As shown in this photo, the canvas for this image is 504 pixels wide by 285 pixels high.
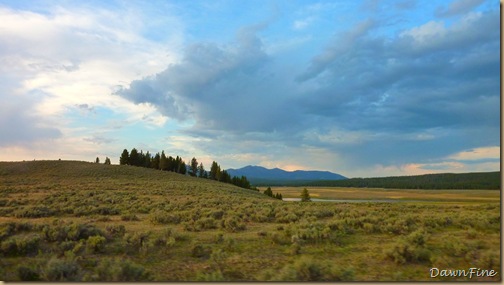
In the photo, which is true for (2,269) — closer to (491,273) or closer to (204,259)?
(204,259)

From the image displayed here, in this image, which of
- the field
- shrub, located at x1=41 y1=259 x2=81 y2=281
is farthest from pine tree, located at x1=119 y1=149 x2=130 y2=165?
shrub, located at x1=41 y1=259 x2=81 y2=281

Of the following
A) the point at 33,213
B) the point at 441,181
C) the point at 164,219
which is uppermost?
the point at 441,181

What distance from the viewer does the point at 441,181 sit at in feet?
184

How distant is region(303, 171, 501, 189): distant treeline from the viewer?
11664 mm

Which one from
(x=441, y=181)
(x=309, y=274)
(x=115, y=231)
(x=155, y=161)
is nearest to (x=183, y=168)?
(x=155, y=161)

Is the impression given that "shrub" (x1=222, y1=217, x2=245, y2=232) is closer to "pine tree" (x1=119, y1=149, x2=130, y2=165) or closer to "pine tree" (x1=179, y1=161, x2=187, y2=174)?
"pine tree" (x1=119, y1=149, x2=130, y2=165)

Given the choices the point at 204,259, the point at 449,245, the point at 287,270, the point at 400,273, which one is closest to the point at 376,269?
the point at 400,273

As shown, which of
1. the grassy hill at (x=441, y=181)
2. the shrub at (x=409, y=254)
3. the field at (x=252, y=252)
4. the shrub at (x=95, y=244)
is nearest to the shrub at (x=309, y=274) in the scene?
the field at (x=252, y=252)

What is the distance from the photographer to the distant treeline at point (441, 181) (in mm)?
11664

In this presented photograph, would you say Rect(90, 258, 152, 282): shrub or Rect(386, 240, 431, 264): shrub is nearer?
Rect(90, 258, 152, 282): shrub

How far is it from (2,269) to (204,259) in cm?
534

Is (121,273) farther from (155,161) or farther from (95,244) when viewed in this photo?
(155,161)

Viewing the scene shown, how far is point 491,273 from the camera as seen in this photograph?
8133mm

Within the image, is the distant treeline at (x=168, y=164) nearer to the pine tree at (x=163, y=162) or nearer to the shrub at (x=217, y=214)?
the pine tree at (x=163, y=162)
